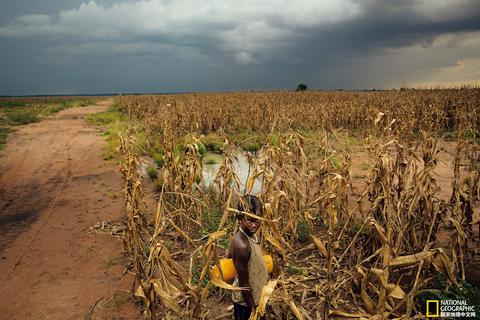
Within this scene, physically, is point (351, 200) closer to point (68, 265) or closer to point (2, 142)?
point (68, 265)

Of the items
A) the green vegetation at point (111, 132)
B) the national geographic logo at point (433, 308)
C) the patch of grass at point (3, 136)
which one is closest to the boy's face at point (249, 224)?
the national geographic logo at point (433, 308)

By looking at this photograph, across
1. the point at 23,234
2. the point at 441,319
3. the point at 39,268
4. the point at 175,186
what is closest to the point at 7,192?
the point at 23,234

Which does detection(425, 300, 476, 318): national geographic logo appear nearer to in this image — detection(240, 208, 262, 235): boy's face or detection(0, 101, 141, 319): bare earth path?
detection(240, 208, 262, 235): boy's face

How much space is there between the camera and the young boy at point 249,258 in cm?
279

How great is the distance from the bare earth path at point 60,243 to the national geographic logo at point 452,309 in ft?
11.7

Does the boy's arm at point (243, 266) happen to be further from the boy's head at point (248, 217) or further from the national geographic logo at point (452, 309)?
the national geographic logo at point (452, 309)

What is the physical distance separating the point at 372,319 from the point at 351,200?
5.32 m

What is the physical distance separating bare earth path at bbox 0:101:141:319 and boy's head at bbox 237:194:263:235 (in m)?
1.80

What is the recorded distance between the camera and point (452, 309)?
12.7ft

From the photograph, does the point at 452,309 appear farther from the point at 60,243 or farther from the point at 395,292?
the point at 60,243

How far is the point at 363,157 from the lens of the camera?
1248 cm

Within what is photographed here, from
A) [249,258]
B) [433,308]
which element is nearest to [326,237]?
[433,308]

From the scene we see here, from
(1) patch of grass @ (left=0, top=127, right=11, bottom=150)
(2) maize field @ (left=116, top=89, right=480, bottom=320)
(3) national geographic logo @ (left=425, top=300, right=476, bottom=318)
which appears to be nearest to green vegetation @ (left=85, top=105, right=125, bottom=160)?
(2) maize field @ (left=116, top=89, right=480, bottom=320)

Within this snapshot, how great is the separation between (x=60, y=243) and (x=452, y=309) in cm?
614
